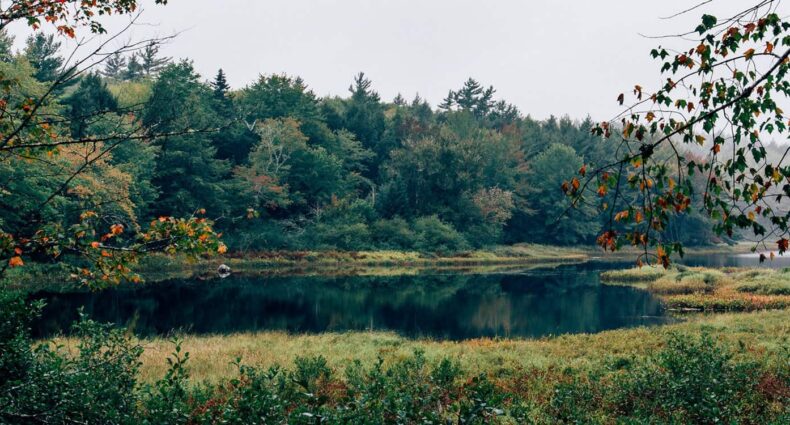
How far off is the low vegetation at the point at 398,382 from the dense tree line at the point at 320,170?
1134 inches

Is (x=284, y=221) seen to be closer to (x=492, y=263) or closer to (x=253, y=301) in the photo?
(x=492, y=263)

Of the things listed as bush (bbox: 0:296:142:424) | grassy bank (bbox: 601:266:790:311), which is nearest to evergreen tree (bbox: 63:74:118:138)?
grassy bank (bbox: 601:266:790:311)

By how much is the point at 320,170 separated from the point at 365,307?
36.9 metres

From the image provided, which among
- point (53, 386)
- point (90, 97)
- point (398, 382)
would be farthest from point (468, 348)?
point (90, 97)

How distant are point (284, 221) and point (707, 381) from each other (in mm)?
57194

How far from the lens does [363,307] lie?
31.5m

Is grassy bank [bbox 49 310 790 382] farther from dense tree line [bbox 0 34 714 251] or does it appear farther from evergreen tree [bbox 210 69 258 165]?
evergreen tree [bbox 210 69 258 165]

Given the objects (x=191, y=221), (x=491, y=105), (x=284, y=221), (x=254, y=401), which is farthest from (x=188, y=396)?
(x=491, y=105)

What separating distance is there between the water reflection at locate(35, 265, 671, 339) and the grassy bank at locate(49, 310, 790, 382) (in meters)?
3.57

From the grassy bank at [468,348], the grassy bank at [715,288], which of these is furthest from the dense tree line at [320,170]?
the grassy bank at [715,288]

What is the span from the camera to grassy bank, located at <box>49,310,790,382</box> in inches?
580

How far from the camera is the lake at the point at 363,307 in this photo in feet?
83.0

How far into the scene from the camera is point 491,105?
11450 centimetres

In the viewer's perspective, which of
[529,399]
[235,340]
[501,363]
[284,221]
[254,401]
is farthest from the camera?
[284,221]
